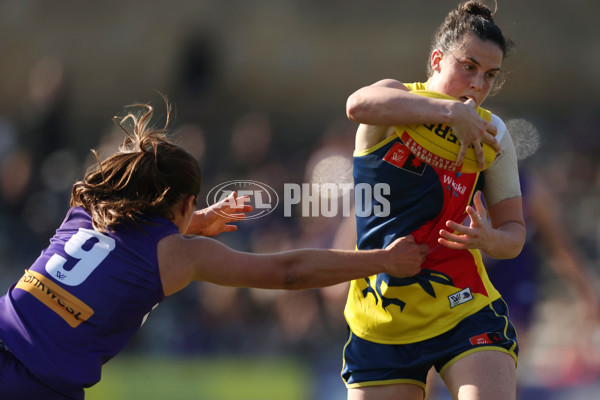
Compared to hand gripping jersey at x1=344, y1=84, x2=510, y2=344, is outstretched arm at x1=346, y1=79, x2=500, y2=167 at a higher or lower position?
higher

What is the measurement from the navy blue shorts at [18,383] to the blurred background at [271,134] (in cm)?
248

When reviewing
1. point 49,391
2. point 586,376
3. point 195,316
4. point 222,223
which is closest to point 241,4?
point 195,316

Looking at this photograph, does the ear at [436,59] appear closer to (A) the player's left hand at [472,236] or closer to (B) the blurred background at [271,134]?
(A) the player's left hand at [472,236]

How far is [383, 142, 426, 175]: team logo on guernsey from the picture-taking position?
3.50m

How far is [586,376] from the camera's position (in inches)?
283

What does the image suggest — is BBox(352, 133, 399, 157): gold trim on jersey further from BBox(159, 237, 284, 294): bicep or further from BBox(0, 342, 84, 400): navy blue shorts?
BBox(0, 342, 84, 400): navy blue shorts

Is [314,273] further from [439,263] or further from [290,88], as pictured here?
[290,88]

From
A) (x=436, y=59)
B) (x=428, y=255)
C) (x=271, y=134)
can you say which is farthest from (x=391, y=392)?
(x=271, y=134)

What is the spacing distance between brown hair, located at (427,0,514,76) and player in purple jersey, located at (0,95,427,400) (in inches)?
39.1

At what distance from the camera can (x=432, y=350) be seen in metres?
3.50

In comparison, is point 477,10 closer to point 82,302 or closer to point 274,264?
point 274,264

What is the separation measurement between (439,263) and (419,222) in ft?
0.64

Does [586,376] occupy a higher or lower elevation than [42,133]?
lower

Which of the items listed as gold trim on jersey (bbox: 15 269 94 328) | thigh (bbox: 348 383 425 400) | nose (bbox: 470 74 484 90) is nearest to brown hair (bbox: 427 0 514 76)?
nose (bbox: 470 74 484 90)
